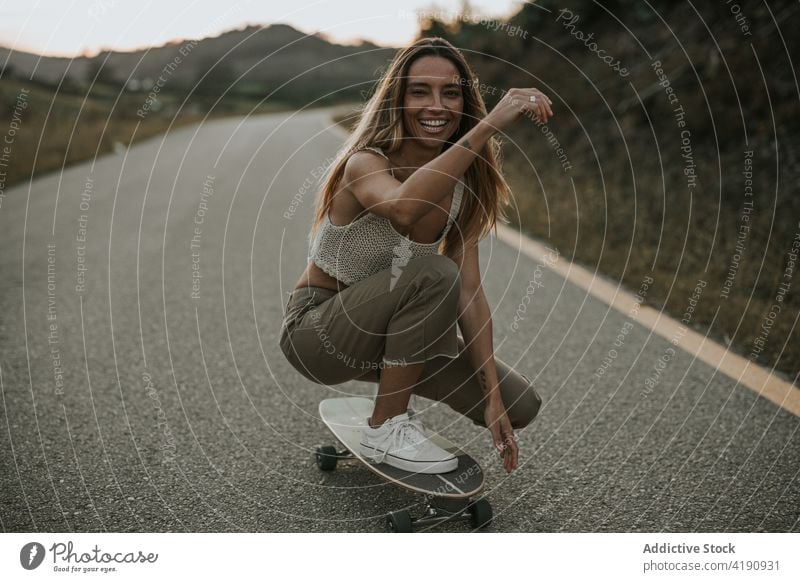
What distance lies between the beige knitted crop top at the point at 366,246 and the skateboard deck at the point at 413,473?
1.63 feet

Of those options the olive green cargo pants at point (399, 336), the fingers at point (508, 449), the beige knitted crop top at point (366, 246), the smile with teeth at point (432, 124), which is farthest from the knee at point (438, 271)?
the fingers at point (508, 449)

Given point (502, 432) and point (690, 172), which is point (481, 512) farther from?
point (690, 172)

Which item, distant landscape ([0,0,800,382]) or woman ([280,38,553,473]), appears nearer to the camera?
woman ([280,38,553,473])

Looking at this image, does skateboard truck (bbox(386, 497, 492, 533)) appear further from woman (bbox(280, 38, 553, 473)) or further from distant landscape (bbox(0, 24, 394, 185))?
distant landscape (bbox(0, 24, 394, 185))

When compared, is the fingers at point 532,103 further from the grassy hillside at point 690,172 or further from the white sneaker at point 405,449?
the grassy hillside at point 690,172

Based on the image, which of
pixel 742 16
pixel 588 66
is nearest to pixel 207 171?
pixel 588 66

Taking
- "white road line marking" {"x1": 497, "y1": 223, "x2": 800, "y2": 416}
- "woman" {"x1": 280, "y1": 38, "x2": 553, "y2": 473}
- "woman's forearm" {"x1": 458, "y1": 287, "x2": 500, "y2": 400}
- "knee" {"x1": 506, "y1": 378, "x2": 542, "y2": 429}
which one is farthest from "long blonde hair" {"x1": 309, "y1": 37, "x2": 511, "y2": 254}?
"white road line marking" {"x1": 497, "y1": 223, "x2": 800, "y2": 416}

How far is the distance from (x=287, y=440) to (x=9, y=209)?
6735 millimetres

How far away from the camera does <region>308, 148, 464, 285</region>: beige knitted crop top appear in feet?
9.23

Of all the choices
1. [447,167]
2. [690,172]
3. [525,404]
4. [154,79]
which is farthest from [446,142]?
[154,79]

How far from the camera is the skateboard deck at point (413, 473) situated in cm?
257

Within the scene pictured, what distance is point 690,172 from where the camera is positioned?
25.0 feet
